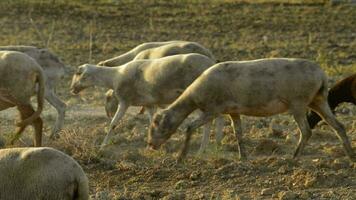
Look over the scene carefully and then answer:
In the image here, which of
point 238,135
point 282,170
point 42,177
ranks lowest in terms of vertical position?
point 238,135

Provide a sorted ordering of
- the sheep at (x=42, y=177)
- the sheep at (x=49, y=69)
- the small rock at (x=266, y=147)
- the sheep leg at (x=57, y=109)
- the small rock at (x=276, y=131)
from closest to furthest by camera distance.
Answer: the sheep at (x=42, y=177), the small rock at (x=266, y=147), the small rock at (x=276, y=131), the sheep leg at (x=57, y=109), the sheep at (x=49, y=69)

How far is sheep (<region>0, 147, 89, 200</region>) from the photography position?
8672 mm

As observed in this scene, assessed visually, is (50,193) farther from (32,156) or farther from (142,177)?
(142,177)

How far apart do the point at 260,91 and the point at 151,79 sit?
2598mm

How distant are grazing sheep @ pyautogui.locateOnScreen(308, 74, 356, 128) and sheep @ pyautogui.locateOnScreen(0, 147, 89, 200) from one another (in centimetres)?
698

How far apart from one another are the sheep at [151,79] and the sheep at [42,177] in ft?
17.1

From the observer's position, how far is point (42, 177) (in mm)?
8695

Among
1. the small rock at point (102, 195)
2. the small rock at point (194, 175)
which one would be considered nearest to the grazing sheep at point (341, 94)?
the small rock at point (194, 175)

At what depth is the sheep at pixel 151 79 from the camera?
14352 millimetres

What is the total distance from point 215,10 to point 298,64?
2165 cm

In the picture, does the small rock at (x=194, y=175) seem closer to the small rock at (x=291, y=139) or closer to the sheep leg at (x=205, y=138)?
the sheep leg at (x=205, y=138)

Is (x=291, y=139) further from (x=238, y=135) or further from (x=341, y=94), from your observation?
(x=238, y=135)

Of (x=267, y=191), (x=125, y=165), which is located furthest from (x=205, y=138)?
(x=267, y=191)

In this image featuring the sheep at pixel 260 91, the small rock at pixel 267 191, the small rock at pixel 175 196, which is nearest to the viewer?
the small rock at pixel 175 196
